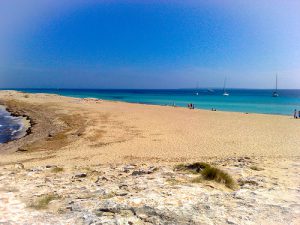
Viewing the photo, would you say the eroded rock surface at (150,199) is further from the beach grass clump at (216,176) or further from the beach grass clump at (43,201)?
the beach grass clump at (216,176)

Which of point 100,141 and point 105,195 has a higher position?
point 105,195

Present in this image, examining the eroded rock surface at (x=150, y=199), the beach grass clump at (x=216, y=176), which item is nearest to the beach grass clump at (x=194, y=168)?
the beach grass clump at (x=216, y=176)

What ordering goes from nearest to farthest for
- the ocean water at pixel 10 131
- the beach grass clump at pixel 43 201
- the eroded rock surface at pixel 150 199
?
1. the eroded rock surface at pixel 150 199
2. the beach grass clump at pixel 43 201
3. the ocean water at pixel 10 131

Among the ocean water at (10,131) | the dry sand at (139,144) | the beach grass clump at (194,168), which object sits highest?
the beach grass clump at (194,168)

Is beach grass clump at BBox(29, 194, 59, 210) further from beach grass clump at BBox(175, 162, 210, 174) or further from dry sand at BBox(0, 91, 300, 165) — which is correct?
dry sand at BBox(0, 91, 300, 165)

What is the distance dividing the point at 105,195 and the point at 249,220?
10.6 ft

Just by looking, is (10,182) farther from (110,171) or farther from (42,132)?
(42,132)

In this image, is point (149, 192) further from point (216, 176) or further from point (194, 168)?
point (194, 168)

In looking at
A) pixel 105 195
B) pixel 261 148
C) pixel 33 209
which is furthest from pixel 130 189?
pixel 261 148

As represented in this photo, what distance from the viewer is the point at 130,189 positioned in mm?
7355

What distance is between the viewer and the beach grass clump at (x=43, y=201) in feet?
20.4

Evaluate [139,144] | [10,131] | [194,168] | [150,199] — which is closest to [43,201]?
[150,199]

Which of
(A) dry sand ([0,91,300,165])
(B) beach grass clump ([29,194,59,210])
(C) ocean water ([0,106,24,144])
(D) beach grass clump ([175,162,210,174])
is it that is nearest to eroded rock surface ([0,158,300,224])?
(B) beach grass clump ([29,194,59,210])

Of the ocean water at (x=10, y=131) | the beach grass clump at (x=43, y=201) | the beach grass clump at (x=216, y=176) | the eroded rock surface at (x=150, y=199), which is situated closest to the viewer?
the eroded rock surface at (x=150, y=199)
